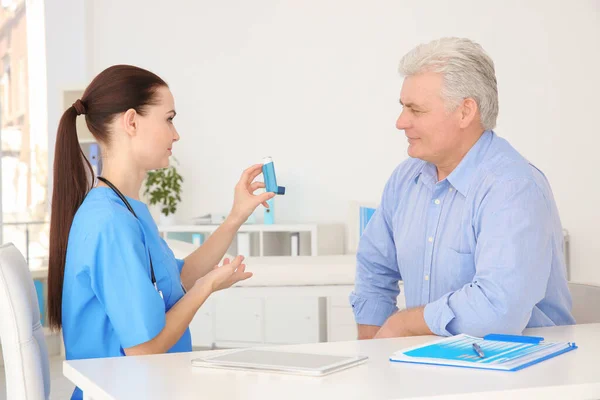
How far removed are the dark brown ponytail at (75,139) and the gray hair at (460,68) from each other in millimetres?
693

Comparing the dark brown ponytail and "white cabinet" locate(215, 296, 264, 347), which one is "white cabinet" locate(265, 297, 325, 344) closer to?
"white cabinet" locate(215, 296, 264, 347)

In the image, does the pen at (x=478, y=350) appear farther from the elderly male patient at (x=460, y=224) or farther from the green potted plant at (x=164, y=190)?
the green potted plant at (x=164, y=190)

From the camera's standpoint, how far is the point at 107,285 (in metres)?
1.73

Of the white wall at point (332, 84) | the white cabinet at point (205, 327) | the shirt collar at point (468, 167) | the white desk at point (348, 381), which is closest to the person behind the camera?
the white desk at point (348, 381)

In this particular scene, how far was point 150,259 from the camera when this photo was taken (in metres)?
1.87

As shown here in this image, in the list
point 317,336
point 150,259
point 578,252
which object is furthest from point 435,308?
point 578,252

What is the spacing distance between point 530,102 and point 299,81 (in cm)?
176

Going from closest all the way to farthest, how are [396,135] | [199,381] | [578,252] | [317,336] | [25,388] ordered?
[199,381], [25,388], [317,336], [578,252], [396,135]

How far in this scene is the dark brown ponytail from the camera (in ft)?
6.15

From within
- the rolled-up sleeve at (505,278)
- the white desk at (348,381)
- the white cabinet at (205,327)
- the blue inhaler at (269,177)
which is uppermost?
the blue inhaler at (269,177)

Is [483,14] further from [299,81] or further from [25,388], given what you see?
[25,388]

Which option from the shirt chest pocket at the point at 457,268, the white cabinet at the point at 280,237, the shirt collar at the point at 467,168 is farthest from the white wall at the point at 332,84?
the shirt chest pocket at the point at 457,268

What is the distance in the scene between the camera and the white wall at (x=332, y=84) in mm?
5590

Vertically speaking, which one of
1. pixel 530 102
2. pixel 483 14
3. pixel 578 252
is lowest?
pixel 578 252
